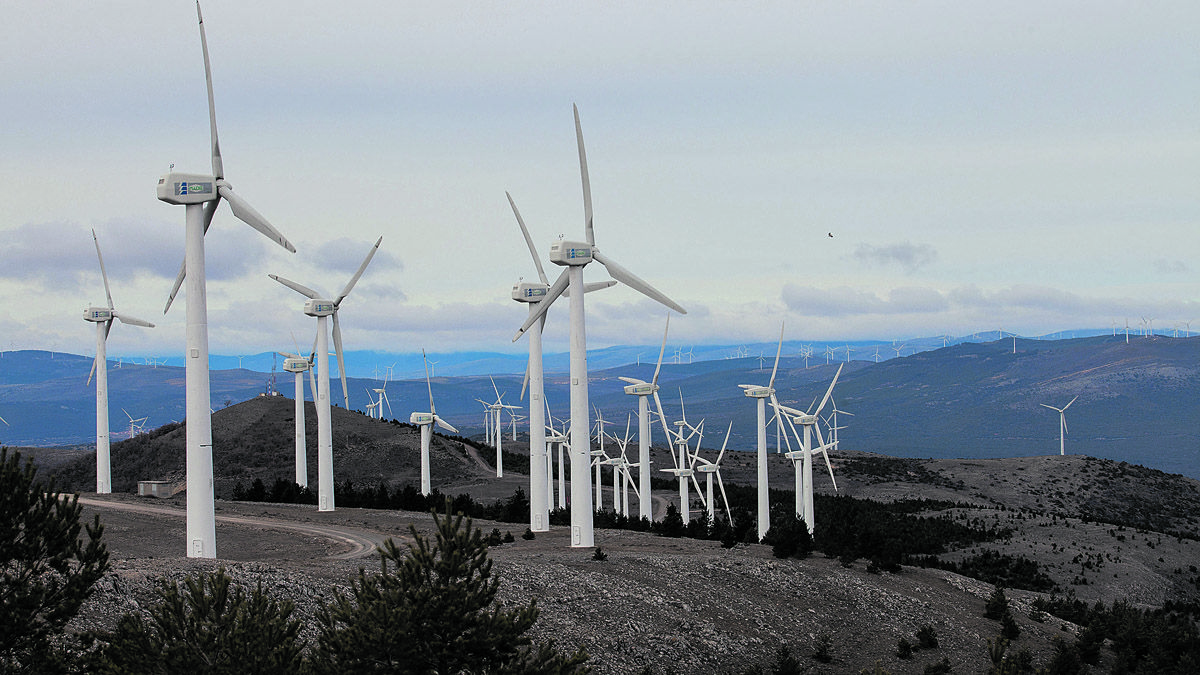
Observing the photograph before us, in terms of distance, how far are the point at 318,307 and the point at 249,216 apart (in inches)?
1089

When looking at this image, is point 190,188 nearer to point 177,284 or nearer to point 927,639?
point 177,284

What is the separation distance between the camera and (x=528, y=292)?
5478cm

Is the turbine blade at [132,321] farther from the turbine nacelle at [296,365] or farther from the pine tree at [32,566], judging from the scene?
the pine tree at [32,566]

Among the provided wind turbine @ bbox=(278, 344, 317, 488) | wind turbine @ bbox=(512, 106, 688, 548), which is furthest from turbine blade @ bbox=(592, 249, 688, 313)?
wind turbine @ bbox=(278, 344, 317, 488)

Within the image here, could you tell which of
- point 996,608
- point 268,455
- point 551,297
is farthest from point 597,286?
point 268,455

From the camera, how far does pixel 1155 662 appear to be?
37.0 meters

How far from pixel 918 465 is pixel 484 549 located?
495ft

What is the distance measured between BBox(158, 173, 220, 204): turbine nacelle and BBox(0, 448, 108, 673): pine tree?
16302 mm

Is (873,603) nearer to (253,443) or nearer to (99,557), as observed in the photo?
(99,557)

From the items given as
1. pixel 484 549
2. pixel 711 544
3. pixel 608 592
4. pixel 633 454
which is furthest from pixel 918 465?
pixel 484 549

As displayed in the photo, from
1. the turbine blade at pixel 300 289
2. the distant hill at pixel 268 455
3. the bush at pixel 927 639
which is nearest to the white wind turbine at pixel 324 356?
the turbine blade at pixel 300 289

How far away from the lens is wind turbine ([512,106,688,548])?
4362 cm

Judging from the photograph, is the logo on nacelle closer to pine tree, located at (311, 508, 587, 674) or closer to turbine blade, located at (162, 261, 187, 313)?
turbine blade, located at (162, 261, 187, 313)

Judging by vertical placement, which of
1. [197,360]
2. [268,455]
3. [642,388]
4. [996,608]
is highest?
[197,360]
